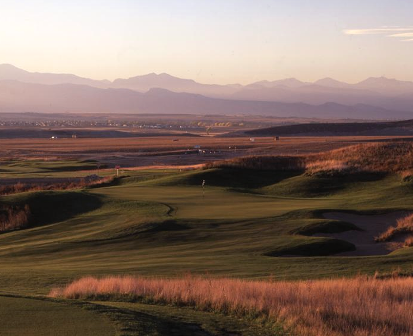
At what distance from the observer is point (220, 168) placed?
44.7m

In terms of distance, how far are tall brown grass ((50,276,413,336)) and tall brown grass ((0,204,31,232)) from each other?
53.0ft

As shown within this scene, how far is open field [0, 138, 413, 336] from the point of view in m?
13.1

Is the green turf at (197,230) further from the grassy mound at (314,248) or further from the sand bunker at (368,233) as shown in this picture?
the sand bunker at (368,233)

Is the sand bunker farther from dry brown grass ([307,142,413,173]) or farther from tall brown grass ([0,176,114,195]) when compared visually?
tall brown grass ([0,176,114,195])

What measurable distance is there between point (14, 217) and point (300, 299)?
2051cm

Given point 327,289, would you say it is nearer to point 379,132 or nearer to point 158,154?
point 158,154

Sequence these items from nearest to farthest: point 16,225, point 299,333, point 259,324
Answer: point 299,333 → point 259,324 → point 16,225

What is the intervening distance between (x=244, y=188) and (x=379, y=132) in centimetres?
9736

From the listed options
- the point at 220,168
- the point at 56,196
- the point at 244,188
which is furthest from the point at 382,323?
the point at 220,168

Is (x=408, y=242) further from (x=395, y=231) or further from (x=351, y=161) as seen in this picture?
(x=351, y=161)

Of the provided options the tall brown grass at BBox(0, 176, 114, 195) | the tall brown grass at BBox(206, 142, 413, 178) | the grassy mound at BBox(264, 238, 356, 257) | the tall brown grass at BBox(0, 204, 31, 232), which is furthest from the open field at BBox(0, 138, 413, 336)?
the tall brown grass at BBox(0, 176, 114, 195)

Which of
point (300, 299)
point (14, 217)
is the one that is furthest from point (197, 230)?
point (300, 299)

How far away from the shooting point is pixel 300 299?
42.7 ft

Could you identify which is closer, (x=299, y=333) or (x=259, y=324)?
(x=299, y=333)
